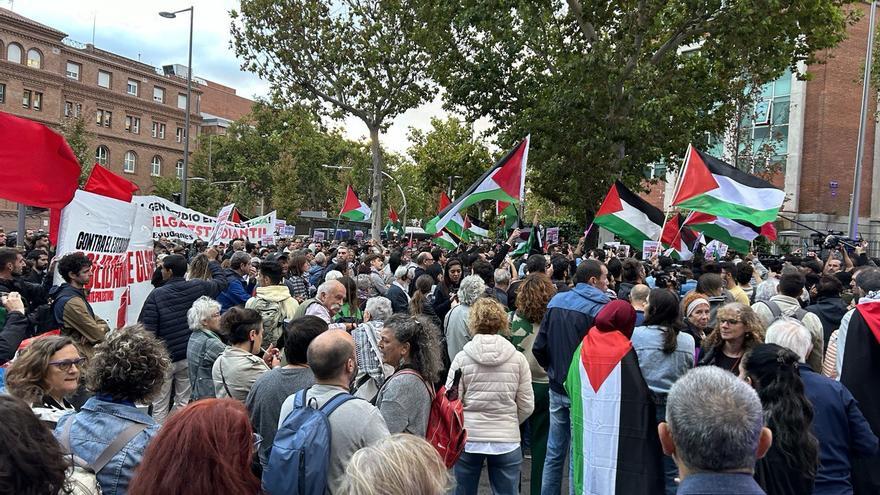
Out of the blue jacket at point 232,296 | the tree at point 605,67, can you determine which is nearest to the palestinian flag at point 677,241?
the tree at point 605,67

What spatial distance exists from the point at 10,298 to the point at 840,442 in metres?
5.51

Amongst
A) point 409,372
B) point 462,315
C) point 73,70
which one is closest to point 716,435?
point 409,372

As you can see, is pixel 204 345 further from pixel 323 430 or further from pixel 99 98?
pixel 99 98

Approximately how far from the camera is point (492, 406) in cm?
470

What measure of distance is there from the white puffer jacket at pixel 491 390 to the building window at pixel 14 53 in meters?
53.3

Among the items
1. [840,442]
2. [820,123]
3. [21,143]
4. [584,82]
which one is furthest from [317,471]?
[820,123]

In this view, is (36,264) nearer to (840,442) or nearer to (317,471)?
(317,471)

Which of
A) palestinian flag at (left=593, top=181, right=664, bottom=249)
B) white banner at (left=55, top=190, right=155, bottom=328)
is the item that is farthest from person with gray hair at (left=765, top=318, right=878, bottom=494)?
palestinian flag at (left=593, top=181, right=664, bottom=249)

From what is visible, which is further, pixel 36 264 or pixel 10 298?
pixel 36 264

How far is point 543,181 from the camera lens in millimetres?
22109

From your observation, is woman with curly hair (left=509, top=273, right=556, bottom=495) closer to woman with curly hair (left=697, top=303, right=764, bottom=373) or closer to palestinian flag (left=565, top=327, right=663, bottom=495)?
palestinian flag (left=565, top=327, right=663, bottom=495)

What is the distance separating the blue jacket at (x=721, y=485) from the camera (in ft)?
6.86

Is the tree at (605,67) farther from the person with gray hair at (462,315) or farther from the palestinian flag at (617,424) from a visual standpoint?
the palestinian flag at (617,424)

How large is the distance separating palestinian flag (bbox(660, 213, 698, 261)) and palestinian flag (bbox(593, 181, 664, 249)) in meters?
1.24
